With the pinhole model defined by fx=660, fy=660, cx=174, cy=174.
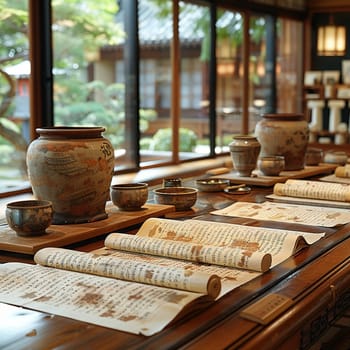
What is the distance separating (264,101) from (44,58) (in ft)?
12.5

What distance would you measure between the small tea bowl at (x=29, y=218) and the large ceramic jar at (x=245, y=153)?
1.42 metres

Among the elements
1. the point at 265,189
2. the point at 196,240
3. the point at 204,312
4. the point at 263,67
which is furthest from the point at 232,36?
the point at 204,312

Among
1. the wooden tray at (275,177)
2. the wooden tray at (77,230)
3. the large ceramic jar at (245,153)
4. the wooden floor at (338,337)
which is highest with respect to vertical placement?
the large ceramic jar at (245,153)

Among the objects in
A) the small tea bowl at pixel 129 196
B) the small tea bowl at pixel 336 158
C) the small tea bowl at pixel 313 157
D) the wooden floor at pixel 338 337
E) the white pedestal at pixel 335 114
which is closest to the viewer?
the wooden floor at pixel 338 337

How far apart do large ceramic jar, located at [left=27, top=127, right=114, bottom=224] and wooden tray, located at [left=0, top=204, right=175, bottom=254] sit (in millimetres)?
55

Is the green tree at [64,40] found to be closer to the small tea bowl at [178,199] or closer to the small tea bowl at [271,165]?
the small tea bowl at [271,165]

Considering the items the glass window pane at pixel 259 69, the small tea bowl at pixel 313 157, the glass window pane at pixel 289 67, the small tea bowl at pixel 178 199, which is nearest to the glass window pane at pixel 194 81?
the glass window pane at pixel 259 69

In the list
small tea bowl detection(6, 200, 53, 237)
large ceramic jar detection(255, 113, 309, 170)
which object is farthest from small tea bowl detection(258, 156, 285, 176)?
small tea bowl detection(6, 200, 53, 237)

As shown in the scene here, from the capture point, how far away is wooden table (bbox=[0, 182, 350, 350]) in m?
1.13

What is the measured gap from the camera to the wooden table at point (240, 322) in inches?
44.4

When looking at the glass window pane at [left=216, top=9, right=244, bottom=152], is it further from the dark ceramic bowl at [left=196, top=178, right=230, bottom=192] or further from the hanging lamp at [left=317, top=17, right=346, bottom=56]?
the dark ceramic bowl at [left=196, top=178, right=230, bottom=192]

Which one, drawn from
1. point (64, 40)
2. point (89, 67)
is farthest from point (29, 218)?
point (89, 67)

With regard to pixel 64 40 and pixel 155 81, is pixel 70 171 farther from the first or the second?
pixel 155 81

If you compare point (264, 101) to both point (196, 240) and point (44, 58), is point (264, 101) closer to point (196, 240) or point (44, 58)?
point (44, 58)
